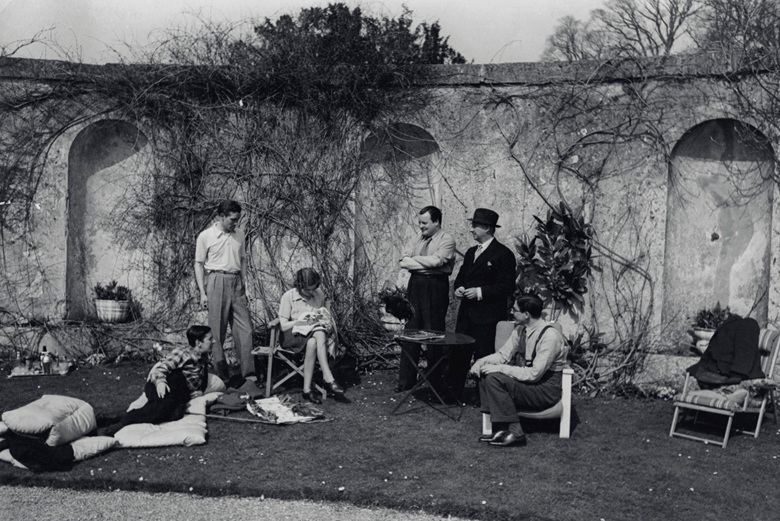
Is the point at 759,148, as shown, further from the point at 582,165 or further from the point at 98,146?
the point at 98,146

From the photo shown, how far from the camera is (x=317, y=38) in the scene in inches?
346

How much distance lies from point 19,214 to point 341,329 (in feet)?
12.4

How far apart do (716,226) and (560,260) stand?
5.50ft

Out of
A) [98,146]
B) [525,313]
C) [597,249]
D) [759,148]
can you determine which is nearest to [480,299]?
[525,313]

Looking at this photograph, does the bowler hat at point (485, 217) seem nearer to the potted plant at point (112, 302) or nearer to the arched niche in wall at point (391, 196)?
the arched niche in wall at point (391, 196)

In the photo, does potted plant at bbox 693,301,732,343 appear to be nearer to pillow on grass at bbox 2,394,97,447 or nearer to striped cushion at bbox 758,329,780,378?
striped cushion at bbox 758,329,780,378

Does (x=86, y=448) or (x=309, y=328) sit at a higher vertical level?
(x=309, y=328)

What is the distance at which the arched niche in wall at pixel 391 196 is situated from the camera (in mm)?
8875

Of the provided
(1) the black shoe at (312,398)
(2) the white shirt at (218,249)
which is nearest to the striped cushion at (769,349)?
(1) the black shoe at (312,398)

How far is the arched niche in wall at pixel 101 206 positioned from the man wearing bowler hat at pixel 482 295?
4048 millimetres

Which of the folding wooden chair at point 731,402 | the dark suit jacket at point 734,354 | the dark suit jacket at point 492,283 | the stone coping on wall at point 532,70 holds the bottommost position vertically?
the folding wooden chair at point 731,402

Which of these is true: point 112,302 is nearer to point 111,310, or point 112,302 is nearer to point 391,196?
point 111,310

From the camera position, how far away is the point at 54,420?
515 cm

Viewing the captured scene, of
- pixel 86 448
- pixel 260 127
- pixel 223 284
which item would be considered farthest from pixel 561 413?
pixel 260 127
